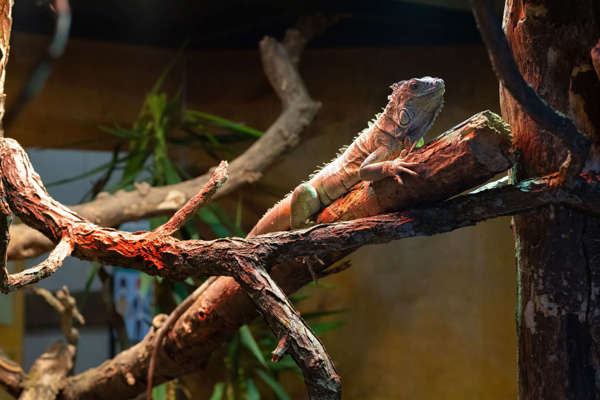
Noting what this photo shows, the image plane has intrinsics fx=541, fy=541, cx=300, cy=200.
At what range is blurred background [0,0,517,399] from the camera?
371 centimetres

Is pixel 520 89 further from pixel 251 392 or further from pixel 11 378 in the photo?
pixel 251 392

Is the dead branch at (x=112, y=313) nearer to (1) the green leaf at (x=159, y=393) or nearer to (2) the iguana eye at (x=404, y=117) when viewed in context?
(1) the green leaf at (x=159, y=393)

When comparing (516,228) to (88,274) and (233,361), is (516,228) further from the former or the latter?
(88,274)

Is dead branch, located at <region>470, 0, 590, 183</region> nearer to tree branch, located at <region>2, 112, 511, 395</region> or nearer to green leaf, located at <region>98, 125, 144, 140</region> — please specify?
tree branch, located at <region>2, 112, 511, 395</region>

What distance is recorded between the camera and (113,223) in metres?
3.64

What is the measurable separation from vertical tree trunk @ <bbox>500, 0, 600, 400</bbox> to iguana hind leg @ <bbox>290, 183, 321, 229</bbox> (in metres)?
0.77

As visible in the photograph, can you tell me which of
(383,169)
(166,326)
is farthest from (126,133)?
(383,169)

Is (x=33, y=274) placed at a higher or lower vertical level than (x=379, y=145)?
lower

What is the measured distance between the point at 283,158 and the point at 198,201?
239 centimetres

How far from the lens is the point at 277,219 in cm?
223

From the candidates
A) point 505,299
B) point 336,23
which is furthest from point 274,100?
point 505,299

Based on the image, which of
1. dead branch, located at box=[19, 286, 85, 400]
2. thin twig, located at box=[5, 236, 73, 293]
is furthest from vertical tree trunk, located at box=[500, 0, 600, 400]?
dead branch, located at box=[19, 286, 85, 400]

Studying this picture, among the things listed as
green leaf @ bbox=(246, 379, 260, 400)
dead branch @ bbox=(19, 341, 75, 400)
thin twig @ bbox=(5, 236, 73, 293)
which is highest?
thin twig @ bbox=(5, 236, 73, 293)

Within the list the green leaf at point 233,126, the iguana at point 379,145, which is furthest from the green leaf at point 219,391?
the iguana at point 379,145
